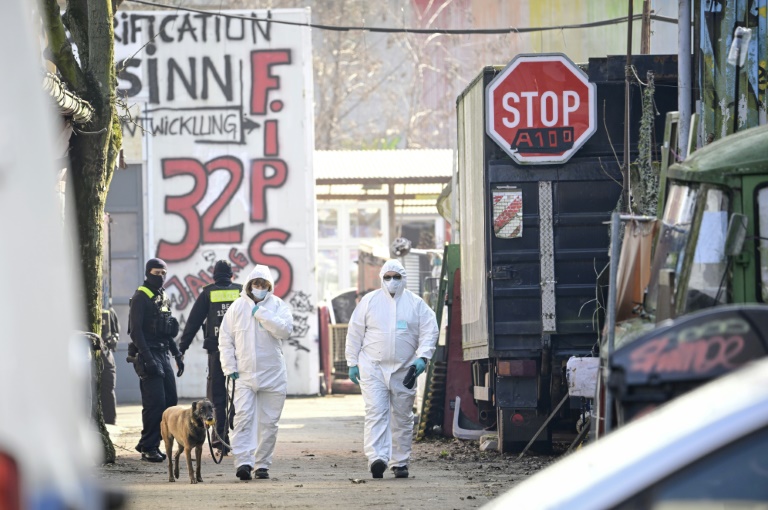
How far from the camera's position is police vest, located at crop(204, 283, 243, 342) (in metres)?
13.9

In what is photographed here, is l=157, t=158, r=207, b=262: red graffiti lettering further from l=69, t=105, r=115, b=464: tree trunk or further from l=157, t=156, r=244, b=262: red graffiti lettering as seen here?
l=69, t=105, r=115, b=464: tree trunk

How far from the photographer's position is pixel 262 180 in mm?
23625

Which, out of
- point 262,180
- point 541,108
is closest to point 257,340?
point 541,108

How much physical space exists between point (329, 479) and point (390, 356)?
4.39 feet

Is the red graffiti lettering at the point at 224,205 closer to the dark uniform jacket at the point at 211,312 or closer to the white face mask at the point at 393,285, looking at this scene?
the dark uniform jacket at the point at 211,312

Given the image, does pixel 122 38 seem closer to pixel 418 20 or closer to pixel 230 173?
pixel 230 173

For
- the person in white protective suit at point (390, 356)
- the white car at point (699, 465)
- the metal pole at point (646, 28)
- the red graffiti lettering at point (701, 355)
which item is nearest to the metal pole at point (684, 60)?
the person in white protective suit at point (390, 356)

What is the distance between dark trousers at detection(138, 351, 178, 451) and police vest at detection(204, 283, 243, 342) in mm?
521

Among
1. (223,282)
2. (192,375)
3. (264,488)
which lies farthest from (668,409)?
(192,375)

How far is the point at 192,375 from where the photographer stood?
23141 millimetres

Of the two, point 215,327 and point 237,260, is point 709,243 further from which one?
point 237,260

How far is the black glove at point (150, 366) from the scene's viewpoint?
13523 mm

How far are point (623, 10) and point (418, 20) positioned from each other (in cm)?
2387

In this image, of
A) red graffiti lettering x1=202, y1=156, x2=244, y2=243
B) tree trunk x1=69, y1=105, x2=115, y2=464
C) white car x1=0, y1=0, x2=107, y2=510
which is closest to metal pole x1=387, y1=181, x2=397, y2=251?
red graffiti lettering x1=202, y1=156, x2=244, y2=243
